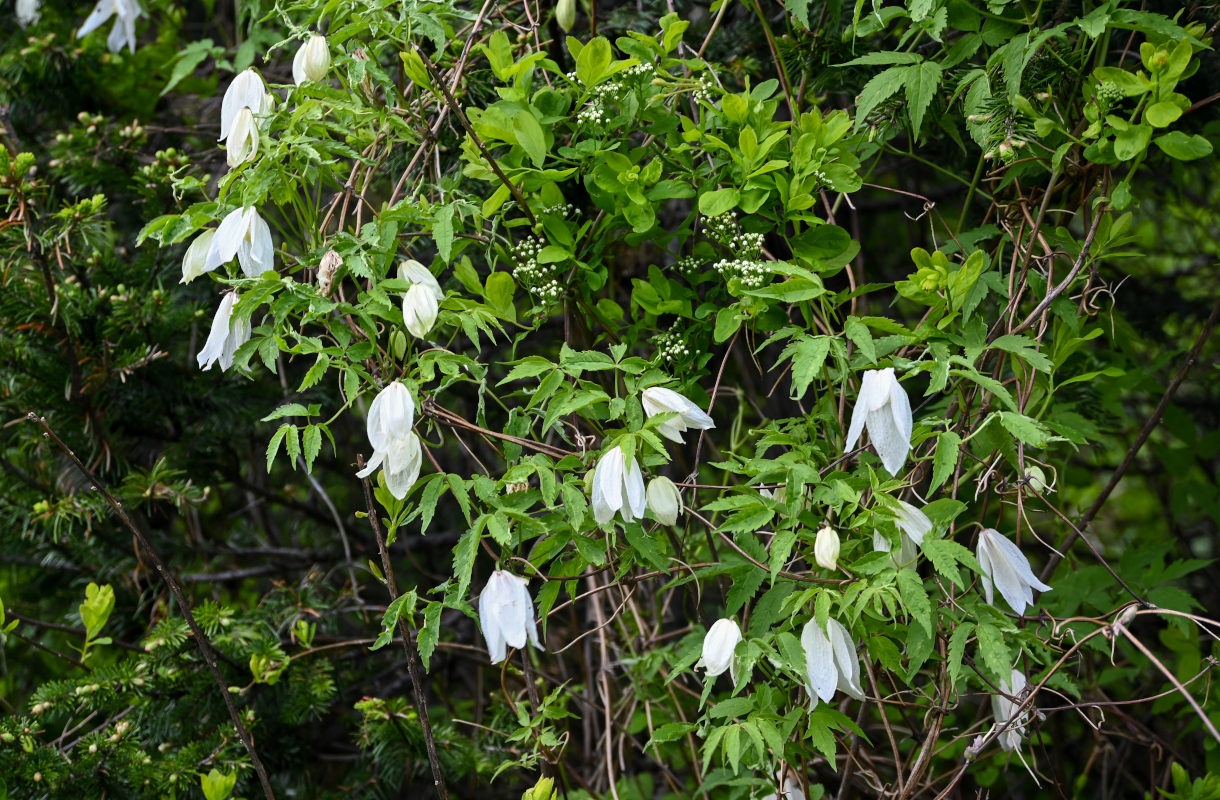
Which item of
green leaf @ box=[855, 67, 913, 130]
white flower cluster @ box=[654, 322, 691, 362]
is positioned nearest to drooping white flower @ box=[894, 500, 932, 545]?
white flower cluster @ box=[654, 322, 691, 362]

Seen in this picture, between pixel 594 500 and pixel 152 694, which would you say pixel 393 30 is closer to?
pixel 594 500

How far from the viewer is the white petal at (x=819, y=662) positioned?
1.06 metres

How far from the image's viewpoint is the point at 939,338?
112cm

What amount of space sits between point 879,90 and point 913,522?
21.7 inches

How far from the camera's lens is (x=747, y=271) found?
1166mm

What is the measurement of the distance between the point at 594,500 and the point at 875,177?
58.0 inches

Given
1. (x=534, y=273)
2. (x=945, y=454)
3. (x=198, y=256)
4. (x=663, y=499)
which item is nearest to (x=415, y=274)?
(x=534, y=273)

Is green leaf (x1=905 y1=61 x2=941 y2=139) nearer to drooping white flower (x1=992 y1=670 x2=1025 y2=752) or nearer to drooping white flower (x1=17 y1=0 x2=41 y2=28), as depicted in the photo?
drooping white flower (x1=992 y1=670 x2=1025 y2=752)

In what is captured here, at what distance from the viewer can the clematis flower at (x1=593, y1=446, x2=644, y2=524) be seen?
3.31 ft

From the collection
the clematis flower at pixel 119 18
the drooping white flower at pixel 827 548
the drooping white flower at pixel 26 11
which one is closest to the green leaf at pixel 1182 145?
the drooping white flower at pixel 827 548

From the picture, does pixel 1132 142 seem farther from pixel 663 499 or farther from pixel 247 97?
pixel 247 97

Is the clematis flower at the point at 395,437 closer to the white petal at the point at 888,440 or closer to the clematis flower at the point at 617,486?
the clematis flower at the point at 617,486

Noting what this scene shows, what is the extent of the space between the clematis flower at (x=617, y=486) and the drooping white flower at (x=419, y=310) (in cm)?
25

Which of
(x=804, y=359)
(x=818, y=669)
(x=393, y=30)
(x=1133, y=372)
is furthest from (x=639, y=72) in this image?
(x=1133, y=372)
